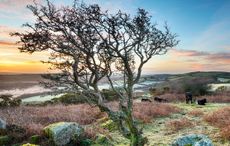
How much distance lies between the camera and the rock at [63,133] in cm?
1446

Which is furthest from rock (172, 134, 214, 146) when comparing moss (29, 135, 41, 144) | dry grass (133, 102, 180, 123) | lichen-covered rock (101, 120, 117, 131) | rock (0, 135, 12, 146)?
dry grass (133, 102, 180, 123)

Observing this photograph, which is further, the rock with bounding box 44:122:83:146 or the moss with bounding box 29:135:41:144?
the moss with bounding box 29:135:41:144

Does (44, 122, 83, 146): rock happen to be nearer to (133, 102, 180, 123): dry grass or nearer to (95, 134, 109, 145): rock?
(95, 134, 109, 145): rock

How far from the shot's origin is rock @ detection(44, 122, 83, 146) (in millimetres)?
14461

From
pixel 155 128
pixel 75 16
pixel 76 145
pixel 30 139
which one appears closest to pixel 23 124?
pixel 30 139

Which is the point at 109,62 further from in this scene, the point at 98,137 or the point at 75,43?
the point at 98,137

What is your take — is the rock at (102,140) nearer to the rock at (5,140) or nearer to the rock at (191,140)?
the rock at (5,140)

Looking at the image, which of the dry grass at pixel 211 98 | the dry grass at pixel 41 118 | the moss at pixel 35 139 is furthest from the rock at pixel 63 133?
the dry grass at pixel 211 98

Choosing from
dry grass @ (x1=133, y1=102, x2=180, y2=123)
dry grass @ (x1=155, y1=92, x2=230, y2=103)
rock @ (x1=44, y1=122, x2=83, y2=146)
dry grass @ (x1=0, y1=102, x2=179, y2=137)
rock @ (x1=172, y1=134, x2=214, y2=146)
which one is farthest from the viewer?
dry grass @ (x1=155, y1=92, x2=230, y2=103)

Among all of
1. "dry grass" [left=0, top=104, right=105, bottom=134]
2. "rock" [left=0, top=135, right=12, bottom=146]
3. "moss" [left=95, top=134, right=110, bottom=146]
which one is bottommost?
"moss" [left=95, top=134, right=110, bottom=146]

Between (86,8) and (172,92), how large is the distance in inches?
1407

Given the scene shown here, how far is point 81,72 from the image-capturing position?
10289 millimetres

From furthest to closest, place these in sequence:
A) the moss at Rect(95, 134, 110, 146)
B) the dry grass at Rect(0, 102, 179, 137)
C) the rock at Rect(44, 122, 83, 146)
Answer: the dry grass at Rect(0, 102, 179, 137) < the moss at Rect(95, 134, 110, 146) < the rock at Rect(44, 122, 83, 146)

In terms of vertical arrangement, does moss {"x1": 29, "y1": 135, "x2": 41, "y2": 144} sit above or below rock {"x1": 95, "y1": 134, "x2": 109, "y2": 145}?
above
